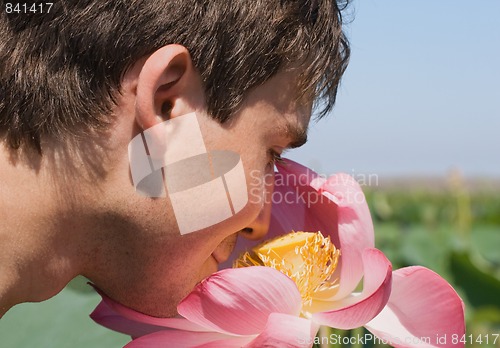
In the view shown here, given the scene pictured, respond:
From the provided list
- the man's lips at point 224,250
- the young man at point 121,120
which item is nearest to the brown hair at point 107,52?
the young man at point 121,120

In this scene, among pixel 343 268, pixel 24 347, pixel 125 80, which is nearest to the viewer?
pixel 125 80

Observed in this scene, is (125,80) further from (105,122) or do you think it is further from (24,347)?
(24,347)

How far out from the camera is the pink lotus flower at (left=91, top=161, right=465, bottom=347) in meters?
0.92

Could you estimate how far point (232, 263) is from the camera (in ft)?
4.02

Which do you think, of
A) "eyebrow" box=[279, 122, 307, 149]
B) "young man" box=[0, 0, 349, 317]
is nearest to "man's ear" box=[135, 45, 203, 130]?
"young man" box=[0, 0, 349, 317]

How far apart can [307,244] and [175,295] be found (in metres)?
0.19

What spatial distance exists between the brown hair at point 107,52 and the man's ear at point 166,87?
16mm

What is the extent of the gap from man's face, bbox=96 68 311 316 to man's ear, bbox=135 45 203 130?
0.03m

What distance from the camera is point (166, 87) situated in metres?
1.03

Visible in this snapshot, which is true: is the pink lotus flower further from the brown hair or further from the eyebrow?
the brown hair

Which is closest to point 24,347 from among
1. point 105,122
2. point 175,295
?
point 175,295

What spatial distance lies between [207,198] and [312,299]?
0.21 metres

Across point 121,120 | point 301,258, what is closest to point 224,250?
point 301,258

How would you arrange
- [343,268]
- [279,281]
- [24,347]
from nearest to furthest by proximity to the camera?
[279,281] → [343,268] → [24,347]
